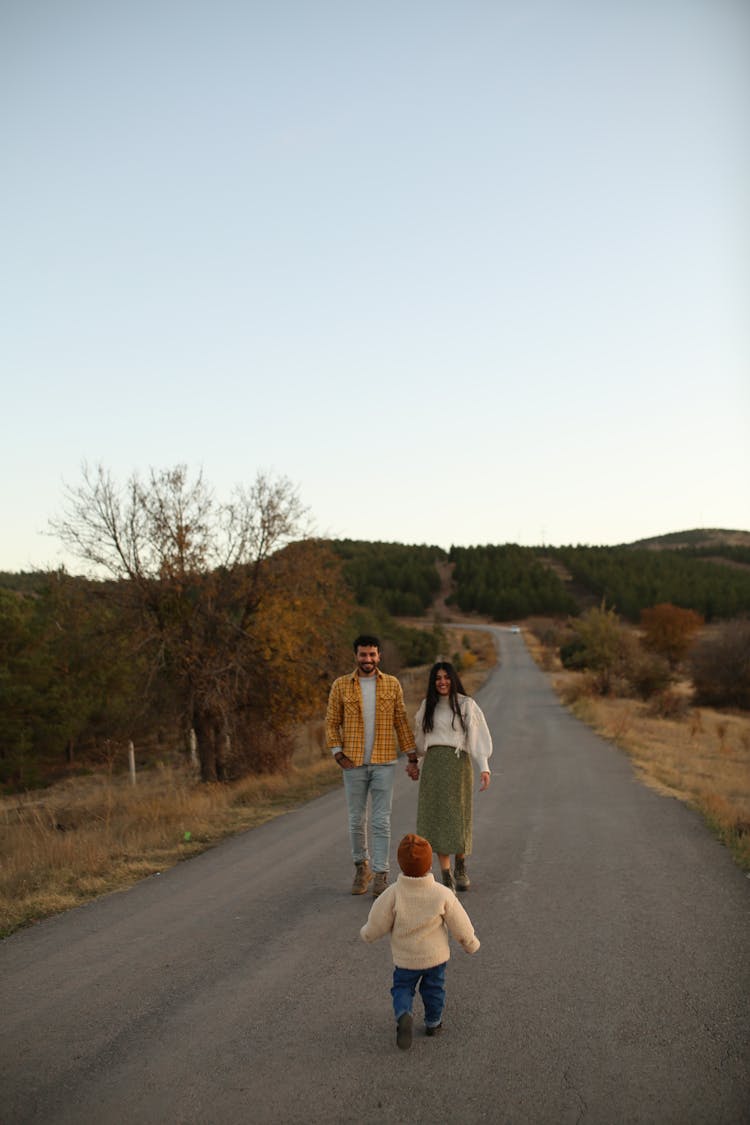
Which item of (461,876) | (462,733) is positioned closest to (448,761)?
(462,733)

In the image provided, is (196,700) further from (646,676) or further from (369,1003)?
(646,676)

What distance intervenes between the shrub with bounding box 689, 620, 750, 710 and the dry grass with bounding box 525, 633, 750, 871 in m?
1.41

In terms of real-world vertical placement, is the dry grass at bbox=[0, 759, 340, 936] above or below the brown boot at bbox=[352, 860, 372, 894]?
below

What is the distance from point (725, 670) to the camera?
4816cm

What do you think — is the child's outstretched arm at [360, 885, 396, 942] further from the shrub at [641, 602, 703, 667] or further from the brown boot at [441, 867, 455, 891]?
the shrub at [641, 602, 703, 667]

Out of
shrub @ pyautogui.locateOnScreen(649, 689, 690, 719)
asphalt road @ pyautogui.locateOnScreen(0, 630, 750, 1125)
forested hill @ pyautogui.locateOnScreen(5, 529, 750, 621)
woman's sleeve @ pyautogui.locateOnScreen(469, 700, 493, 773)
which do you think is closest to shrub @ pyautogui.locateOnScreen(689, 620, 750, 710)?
shrub @ pyautogui.locateOnScreen(649, 689, 690, 719)

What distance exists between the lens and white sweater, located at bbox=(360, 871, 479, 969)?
4.35 meters

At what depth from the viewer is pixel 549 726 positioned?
98.1 ft

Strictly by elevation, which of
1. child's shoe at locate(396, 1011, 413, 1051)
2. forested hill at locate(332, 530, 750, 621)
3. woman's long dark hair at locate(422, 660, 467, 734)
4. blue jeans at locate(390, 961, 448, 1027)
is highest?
forested hill at locate(332, 530, 750, 621)

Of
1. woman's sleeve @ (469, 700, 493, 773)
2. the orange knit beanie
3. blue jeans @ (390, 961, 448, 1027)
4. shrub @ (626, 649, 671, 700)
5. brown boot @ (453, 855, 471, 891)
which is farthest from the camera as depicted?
shrub @ (626, 649, 671, 700)

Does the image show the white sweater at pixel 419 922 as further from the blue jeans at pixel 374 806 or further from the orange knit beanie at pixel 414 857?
the blue jeans at pixel 374 806

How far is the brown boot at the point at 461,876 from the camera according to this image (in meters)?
7.44

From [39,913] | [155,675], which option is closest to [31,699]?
[155,675]

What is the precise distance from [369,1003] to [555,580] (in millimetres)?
149477
